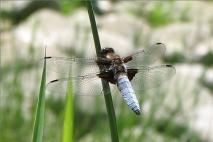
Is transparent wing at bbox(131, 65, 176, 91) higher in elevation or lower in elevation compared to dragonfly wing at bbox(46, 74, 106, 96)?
higher

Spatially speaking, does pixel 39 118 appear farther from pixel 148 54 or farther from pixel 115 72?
pixel 148 54

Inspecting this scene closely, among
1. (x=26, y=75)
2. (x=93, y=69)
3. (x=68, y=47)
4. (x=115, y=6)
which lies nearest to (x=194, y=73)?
(x=68, y=47)

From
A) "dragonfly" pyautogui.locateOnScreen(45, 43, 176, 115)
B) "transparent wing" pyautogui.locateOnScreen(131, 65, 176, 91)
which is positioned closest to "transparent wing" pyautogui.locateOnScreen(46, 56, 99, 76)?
"dragonfly" pyautogui.locateOnScreen(45, 43, 176, 115)

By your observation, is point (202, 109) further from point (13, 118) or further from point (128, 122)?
point (13, 118)

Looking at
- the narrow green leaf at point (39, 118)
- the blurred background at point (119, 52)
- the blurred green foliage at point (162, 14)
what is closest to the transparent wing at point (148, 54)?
the blurred background at point (119, 52)

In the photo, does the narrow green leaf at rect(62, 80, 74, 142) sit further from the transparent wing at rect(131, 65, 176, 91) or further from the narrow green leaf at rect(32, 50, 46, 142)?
the transparent wing at rect(131, 65, 176, 91)

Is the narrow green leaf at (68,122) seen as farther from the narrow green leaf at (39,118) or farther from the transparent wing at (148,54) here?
the transparent wing at (148,54)

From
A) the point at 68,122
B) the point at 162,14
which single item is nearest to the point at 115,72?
the point at 68,122
